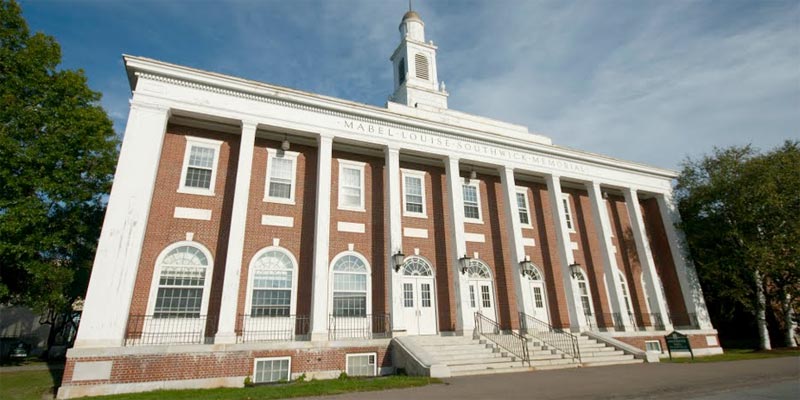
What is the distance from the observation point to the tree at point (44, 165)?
564 inches

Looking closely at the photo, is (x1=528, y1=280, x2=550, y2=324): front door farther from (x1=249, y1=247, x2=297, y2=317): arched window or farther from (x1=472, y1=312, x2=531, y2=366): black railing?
(x1=249, y1=247, x2=297, y2=317): arched window

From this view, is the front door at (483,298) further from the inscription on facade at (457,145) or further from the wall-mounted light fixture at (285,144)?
the wall-mounted light fixture at (285,144)

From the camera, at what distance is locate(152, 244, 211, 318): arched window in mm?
12856

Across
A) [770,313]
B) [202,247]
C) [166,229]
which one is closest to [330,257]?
[202,247]

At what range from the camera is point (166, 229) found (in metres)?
13.5

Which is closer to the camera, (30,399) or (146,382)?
(30,399)

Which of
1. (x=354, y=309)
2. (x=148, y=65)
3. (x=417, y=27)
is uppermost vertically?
(x=417, y=27)

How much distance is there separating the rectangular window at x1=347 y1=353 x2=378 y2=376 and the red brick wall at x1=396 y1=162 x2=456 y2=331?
13.4ft

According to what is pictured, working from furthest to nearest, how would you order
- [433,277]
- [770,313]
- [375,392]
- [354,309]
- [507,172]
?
[770,313] < [507,172] < [433,277] < [354,309] < [375,392]

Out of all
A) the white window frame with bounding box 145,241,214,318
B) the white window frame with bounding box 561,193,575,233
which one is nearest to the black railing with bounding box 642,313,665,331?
the white window frame with bounding box 561,193,575,233

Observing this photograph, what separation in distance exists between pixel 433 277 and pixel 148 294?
1019cm

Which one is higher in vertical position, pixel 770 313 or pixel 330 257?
pixel 330 257

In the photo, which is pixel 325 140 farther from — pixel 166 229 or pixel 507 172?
pixel 507 172

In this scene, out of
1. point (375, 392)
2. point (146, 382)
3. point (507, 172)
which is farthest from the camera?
point (507, 172)
